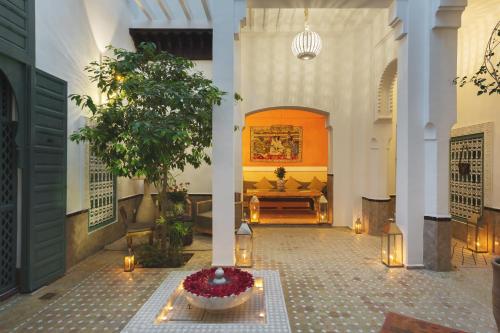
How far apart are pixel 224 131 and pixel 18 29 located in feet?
8.78

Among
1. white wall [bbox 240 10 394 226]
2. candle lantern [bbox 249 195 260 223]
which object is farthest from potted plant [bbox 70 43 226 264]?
→ candle lantern [bbox 249 195 260 223]

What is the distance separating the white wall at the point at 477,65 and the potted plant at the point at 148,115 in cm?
470

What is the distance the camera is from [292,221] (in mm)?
8164

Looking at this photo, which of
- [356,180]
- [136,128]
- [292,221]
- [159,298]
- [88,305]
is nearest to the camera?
[159,298]

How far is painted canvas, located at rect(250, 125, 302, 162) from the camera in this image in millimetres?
10781

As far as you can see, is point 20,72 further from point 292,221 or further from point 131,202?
point 292,221

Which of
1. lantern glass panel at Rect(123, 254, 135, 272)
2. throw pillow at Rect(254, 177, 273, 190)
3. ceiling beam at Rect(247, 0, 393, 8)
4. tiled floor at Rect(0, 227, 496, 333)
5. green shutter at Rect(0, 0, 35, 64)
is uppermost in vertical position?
ceiling beam at Rect(247, 0, 393, 8)

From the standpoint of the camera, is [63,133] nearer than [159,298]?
Answer: No

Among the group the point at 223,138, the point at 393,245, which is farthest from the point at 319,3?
the point at 393,245

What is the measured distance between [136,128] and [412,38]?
4.13 metres

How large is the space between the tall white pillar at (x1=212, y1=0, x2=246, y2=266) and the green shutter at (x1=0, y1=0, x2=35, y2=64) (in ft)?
7.40

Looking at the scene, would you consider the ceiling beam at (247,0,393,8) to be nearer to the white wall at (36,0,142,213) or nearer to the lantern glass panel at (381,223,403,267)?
the white wall at (36,0,142,213)

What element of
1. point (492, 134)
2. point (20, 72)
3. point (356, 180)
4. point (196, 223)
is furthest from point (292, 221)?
point (20, 72)

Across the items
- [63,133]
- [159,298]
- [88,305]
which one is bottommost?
[88,305]
